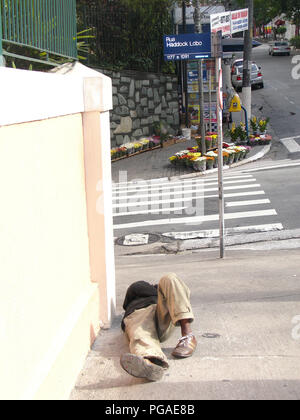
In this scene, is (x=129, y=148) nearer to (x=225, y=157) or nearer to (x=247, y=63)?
(x=225, y=157)

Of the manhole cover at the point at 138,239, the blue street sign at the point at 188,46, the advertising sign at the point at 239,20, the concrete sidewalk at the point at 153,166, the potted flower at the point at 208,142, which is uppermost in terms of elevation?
the advertising sign at the point at 239,20

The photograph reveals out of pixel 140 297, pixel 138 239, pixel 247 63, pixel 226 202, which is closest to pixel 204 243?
pixel 138 239

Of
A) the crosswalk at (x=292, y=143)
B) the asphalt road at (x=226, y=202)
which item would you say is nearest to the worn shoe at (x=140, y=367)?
the asphalt road at (x=226, y=202)

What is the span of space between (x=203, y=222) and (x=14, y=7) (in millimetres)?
8219

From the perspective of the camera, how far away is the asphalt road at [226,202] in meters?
12.1

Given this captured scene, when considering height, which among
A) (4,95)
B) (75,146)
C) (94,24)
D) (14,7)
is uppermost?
(94,24)

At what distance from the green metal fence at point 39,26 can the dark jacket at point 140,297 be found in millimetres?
2182

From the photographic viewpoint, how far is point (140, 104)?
76.6 ft

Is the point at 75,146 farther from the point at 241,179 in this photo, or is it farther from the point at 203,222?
the point at 241,179

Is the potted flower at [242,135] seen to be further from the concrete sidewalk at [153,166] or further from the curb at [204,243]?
the curb at [204,243]

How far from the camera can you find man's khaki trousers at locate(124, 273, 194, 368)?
468 cm
